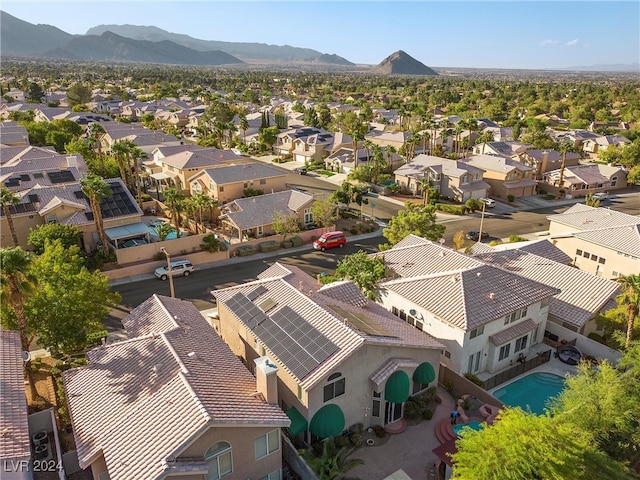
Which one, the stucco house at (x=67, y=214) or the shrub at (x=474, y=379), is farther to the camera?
the stucco house at (x=67, y=214)

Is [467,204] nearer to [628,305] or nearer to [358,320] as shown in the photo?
[628,305]

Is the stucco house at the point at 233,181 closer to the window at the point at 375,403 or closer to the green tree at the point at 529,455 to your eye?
the window at the point at 375,403

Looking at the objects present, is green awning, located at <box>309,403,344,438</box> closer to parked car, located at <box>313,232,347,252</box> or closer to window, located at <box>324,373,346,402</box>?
window, located at <box>324,373,346,402</box>

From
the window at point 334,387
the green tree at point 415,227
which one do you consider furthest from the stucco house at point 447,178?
the window at point 334,387

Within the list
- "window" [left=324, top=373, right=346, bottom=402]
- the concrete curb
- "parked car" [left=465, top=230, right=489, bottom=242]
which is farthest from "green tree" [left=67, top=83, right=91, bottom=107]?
"window" [left=324, top=373, right=346, bottom=402]

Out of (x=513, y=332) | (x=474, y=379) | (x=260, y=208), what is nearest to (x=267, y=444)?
(x=474, y=379)

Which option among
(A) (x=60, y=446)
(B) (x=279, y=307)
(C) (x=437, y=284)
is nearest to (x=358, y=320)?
(B) (x=279, y=307)

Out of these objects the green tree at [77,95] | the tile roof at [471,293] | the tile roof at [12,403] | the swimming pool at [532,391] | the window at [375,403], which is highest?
the green tree at [77,95]
